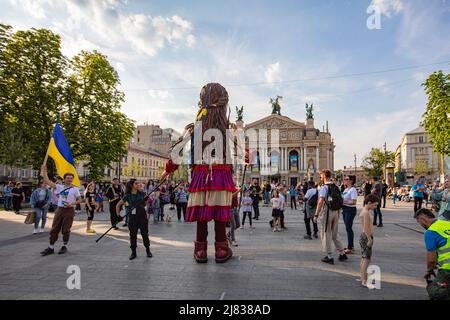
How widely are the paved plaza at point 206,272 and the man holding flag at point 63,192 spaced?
20.9 inches

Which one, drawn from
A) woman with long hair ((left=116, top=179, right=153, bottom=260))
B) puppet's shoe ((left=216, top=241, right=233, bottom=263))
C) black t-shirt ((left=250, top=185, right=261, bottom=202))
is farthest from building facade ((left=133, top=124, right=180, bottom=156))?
puppet's shoe ((left=216, top=241, right=233, bottom=263))

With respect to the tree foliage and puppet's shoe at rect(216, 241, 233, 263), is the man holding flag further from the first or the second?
the tree foliage

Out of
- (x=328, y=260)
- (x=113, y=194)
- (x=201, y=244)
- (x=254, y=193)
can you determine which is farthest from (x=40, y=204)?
(x=254, y=193)

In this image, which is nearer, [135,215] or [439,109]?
[135,215]

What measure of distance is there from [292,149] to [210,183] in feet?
264

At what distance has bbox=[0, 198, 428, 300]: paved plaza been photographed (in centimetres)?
426

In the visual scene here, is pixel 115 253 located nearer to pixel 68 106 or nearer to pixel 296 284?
pixel 296 284

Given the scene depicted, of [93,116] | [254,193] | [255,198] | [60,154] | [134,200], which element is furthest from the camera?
[93,116]

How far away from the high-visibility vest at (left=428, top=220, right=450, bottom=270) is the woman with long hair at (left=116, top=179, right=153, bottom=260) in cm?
536

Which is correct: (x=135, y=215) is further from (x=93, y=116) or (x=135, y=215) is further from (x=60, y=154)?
(x=93, y=116)

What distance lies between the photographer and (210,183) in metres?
5.77

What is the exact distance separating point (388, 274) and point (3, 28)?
24191mm

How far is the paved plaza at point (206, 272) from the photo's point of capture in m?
4.26
